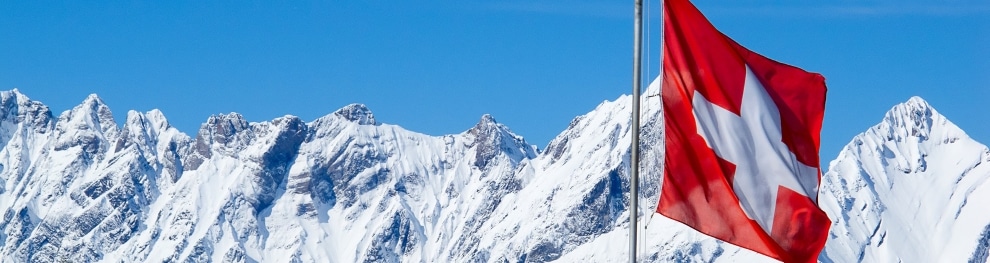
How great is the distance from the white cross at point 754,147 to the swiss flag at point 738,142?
0.04 feet

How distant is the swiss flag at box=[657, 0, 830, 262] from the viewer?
2391 cm

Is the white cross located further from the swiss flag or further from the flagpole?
the flagpole

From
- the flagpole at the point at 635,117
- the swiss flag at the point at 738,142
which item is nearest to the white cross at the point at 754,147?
the swiss flag at the point at 738,142

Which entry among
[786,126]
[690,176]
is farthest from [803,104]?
[690,176]

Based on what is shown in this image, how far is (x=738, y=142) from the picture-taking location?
956 inches

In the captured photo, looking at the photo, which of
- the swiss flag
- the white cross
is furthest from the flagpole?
the white cross

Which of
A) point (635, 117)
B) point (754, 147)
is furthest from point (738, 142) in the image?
point (635, 117)

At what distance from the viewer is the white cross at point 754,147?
24.2 metres

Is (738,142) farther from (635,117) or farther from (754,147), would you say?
(635,117)

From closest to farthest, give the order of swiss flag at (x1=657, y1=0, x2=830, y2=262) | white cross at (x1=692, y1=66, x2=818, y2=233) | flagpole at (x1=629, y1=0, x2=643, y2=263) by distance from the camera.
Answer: flagpole at (x1=629, y1=0, x2=643, y2=263) < swiss flag at (x1=657, y1=0, x2=830, y2=262) < white cross at (x1=692, y1=66, x2=818, y2=233)

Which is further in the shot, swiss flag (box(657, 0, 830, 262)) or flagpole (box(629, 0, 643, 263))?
swiss flag (box(657, 0, 830, 262))

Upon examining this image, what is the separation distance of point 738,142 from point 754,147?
1.16 ft

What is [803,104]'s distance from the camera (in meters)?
25.3

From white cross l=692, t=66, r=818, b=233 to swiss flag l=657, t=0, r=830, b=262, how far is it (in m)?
0.01
